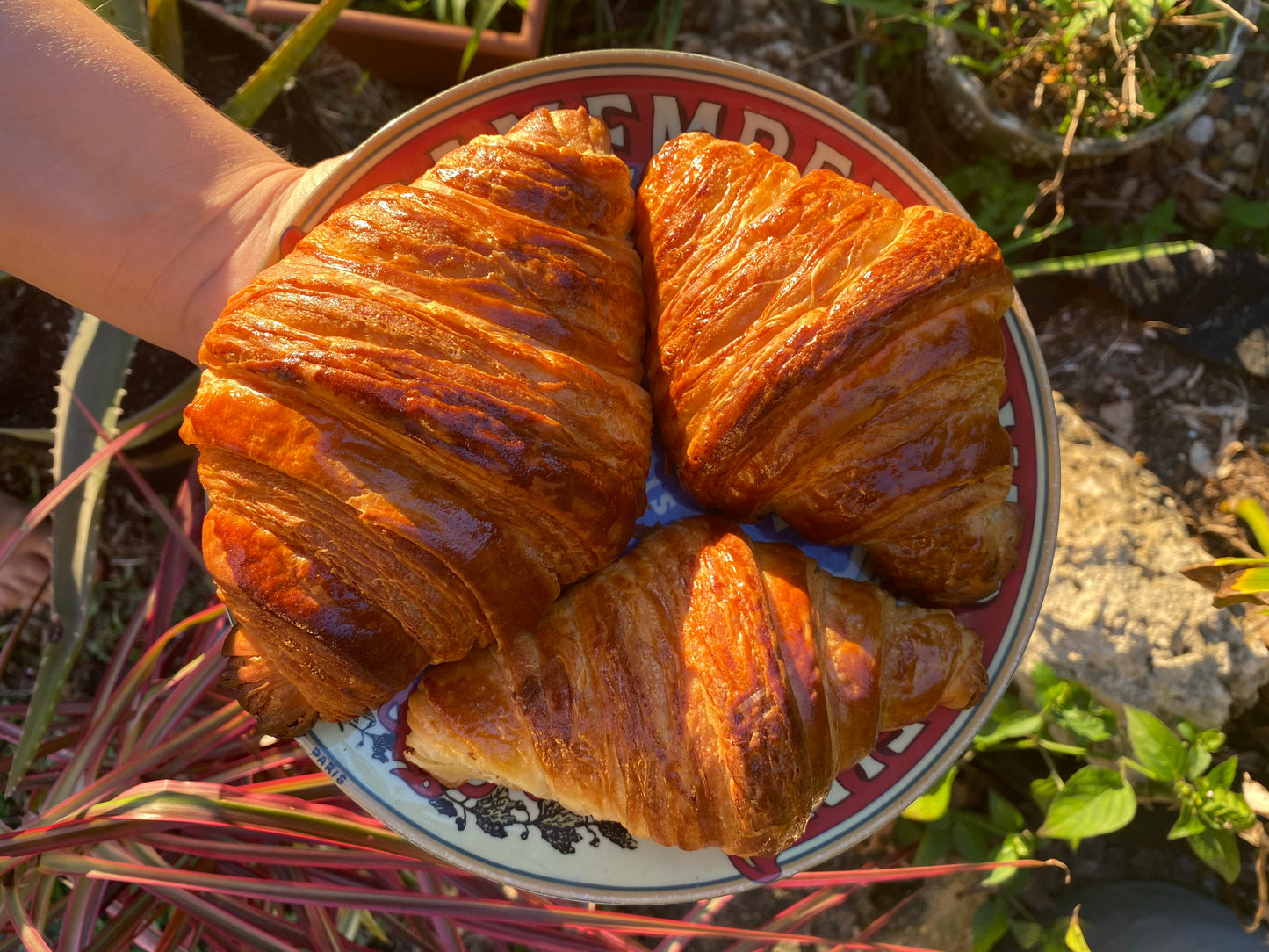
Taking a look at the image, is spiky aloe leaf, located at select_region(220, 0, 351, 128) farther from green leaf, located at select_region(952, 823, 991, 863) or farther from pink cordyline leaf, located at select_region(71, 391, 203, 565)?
green leaf, located at select_region(952, 823, 991, 863)

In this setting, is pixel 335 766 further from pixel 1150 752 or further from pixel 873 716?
pixel 1150 752

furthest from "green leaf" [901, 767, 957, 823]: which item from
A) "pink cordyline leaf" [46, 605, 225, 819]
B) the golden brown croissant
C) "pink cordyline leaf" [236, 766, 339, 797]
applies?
"pink cordyline leaf" [46, 605, 225, 819]

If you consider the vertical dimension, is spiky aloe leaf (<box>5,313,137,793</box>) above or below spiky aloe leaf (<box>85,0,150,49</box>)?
below

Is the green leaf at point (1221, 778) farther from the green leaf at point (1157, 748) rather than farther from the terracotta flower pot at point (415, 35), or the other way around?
the terracotta flower pot at point (415, 35)

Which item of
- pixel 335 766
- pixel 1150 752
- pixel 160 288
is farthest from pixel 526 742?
pixel 1150 752

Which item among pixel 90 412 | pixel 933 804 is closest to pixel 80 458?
pixel 90 412

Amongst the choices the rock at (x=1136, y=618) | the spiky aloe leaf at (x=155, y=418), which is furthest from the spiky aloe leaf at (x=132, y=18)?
the rock at (x=1136, y=618)
